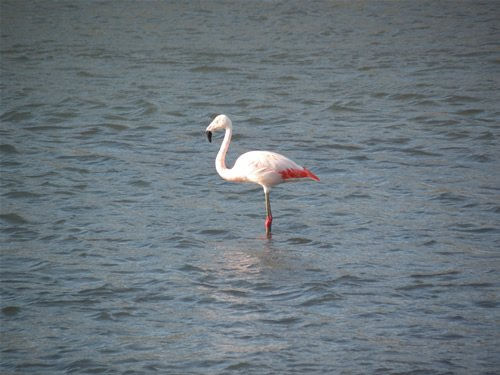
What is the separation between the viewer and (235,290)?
25.2ft

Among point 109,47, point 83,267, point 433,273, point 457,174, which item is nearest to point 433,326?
point 433,273

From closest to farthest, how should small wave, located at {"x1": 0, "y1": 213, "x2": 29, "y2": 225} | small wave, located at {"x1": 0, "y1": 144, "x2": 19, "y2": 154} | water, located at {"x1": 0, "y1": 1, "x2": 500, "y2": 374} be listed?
water, located at {"x1": 0, "y1": 1, "x2": 500, "y2": 374} < small wave, located at {"x1": 0, "y1": 213, "x2": 29, "y2": 225} < small wave, located at {"x1": 0, "y1": 144, "x2": 19, "y2": 154}

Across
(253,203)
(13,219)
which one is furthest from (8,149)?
(253,203)

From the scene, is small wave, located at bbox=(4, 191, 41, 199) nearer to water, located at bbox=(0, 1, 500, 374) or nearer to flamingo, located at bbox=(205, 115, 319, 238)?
water, located at bbox=(0, 1, 500, 374)

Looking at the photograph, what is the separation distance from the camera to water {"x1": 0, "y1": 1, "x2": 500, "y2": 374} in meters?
6.75

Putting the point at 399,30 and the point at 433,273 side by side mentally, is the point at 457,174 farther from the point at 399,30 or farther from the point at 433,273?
the point at 399,30

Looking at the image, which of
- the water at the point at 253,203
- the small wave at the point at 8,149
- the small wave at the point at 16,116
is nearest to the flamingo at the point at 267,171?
the water at the point at 253,203

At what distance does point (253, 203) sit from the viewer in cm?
1037

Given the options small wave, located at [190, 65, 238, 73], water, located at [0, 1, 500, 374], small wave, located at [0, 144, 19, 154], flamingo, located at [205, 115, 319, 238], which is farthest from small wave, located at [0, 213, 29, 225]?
small wave, located at [190, 65, 238, 73]

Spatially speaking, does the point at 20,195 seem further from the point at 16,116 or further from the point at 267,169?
the point at 16,116

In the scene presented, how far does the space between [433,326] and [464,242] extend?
2.13m

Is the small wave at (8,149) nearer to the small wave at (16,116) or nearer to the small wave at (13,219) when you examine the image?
the small wave at (16,116)

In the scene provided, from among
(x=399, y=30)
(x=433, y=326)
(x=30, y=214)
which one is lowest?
(x=433, y=326)

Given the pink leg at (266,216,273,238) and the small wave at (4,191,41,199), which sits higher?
the small wave at (4,191,41,199)
